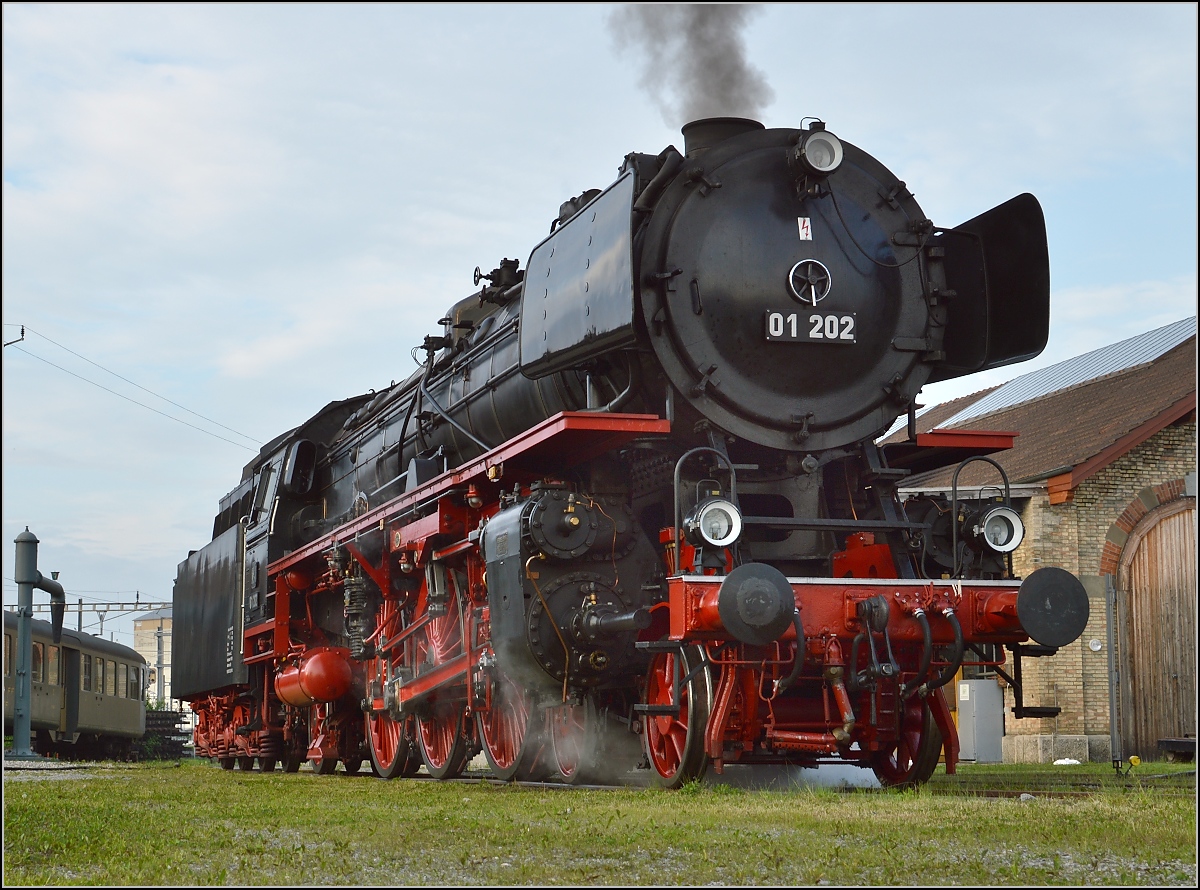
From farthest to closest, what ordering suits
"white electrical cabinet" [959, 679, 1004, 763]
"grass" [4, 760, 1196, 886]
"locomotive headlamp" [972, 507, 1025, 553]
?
1. "white electrical cabinet" [959, 679, 1004, 763]
2. "locomotive headlamp" [972, 507, 1025, 553]
3. "grass" [4, 760, 1196, 886]

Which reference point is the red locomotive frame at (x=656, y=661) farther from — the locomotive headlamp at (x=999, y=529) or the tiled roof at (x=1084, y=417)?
the tiled roof at (x=1084, y=417)

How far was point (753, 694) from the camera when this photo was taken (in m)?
7.95

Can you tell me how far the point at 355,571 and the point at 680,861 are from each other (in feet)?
27.9

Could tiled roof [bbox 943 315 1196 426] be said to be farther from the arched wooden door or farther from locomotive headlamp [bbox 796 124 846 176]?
locomotive headlamp [bbox 796 124 846 176]

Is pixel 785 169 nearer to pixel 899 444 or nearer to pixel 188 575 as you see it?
pixel 899 444

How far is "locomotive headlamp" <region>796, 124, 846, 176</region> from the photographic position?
28.4 feet

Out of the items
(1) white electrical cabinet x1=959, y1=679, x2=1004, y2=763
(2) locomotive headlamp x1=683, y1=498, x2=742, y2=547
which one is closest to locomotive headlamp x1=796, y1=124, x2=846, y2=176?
(2) locomotive headlamp x1=683, y1=498, x2=742, y2=547

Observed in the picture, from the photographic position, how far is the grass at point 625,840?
4637mm

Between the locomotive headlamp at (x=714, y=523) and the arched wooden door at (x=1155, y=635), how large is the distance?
11.4 meters

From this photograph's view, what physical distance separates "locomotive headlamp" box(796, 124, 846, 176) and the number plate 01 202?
0.90m

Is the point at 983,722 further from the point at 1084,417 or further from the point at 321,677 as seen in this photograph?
the point at 321,677

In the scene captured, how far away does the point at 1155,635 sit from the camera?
17703 mm

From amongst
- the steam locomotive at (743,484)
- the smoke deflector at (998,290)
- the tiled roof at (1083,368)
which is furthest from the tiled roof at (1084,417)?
the steam locomotive at (743,484)

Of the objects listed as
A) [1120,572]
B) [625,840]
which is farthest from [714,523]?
[1120,572]
